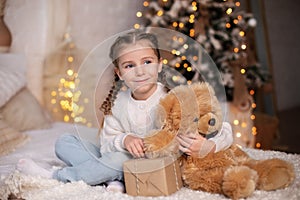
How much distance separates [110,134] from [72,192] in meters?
0.19

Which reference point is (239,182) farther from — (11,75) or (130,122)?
(11,75)

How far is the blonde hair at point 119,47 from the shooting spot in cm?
110

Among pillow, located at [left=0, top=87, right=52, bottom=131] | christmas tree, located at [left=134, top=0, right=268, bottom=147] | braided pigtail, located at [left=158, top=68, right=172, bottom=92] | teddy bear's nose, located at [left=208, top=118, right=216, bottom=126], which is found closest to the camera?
teddy bear's nose, located at [left=208, top=118, right=216, bottom=126]

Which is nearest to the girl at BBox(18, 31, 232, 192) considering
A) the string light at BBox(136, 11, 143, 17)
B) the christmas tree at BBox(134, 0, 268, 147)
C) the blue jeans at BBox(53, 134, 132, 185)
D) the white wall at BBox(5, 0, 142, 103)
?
the blue jeans at BBox(53, 134, 132, 185)

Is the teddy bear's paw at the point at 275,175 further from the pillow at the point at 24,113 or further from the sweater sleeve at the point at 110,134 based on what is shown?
the pillow at the point at 24,113

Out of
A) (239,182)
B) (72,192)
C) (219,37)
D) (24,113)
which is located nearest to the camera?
(239,182)

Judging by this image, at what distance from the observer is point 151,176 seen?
0.98 m

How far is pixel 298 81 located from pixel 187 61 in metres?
1.63

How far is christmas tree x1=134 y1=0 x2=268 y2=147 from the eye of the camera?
2627mm

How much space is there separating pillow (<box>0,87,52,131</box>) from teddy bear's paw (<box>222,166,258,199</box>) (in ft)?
3.61

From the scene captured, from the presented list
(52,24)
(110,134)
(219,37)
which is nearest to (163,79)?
(110,134)

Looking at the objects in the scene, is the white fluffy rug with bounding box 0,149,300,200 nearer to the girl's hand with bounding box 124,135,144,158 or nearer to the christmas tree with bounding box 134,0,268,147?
the girl's hand with bounding box 124,135,144,158

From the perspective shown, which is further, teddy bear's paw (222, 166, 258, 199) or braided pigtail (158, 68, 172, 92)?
braided pigtail (158, 68, 172, 92)

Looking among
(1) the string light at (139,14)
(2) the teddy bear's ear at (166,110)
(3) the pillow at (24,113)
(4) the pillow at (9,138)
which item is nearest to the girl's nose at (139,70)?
(2) the teddy bear's ear at (166,110)
